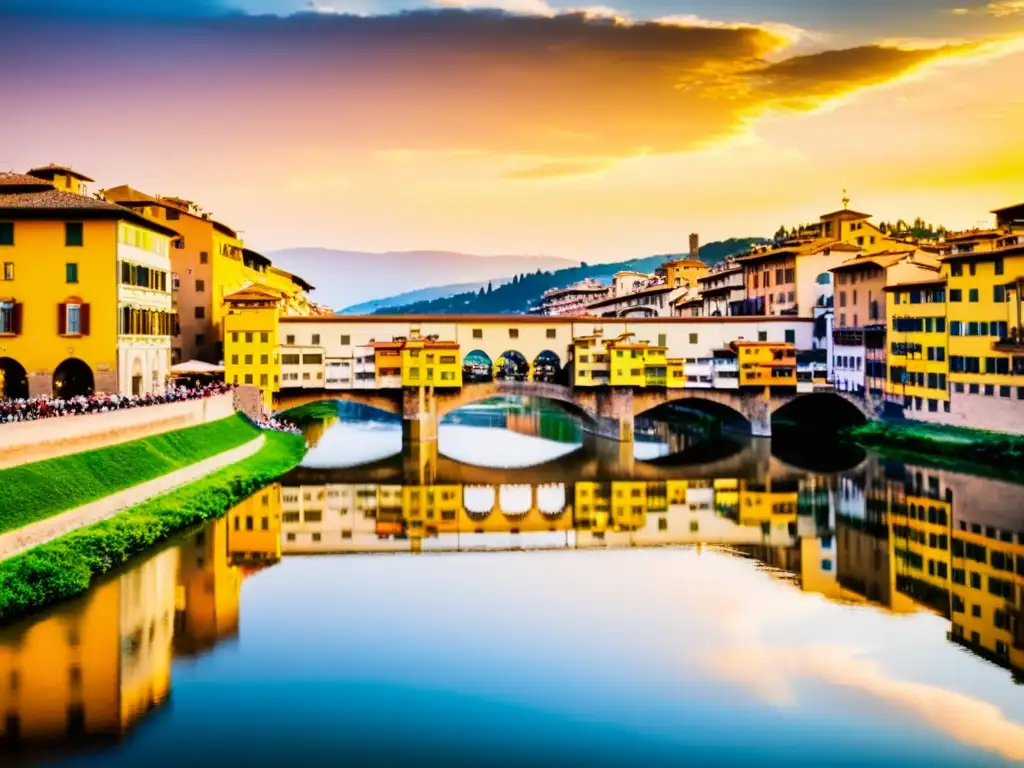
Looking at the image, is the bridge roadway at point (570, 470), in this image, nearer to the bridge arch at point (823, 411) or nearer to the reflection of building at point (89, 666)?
the bridge arch at point (823, 411)

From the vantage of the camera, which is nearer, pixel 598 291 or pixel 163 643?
pixel 163 643

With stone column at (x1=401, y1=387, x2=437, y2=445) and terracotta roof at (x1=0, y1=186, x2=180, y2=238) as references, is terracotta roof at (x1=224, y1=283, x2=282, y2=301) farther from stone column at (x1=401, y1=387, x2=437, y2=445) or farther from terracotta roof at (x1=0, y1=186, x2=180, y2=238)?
terracotta roof at (x1=0, y1=186, x2=180, y2=238)

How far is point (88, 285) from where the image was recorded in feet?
145

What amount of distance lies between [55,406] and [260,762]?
20264 mm

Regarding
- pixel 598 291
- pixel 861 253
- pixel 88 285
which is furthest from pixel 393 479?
pixel 598 291

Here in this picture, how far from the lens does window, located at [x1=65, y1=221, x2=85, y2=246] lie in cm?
4409

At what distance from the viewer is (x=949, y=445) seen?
4956cm

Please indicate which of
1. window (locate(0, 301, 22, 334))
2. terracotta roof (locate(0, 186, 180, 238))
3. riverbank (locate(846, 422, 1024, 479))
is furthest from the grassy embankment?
riverbank (locate(846, 422, 1024, 479))

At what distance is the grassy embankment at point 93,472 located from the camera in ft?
86.2

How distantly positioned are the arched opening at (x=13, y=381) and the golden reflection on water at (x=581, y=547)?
11.9 m

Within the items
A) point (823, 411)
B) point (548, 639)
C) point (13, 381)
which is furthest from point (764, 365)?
point (548, 639)

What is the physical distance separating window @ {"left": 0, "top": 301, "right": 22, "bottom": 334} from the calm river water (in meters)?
12.4

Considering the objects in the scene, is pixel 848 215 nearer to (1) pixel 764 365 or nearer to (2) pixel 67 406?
(1) pixel 764 365

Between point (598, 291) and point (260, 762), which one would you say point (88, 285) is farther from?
point (598, 291)
